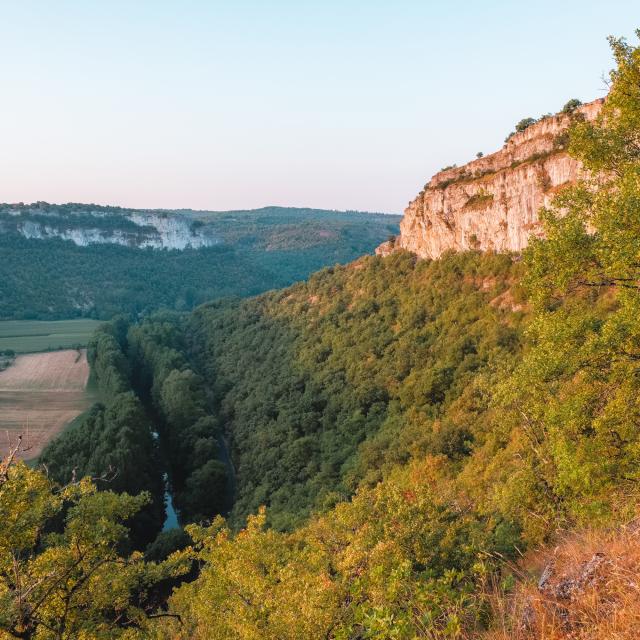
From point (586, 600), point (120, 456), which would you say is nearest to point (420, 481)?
point (586, 600)

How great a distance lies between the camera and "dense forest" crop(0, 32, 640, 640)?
8047 mm

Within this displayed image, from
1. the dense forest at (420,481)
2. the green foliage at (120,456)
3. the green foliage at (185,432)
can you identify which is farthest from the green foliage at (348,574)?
the green foliage at (185,432)

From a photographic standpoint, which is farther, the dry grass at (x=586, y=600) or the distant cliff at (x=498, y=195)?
the distant cliff at (x=498, y=195)

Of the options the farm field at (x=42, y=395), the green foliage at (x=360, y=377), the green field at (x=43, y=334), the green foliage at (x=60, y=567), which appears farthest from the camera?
the green field at (x=43, y=334)

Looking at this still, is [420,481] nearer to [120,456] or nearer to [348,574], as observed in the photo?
[348,574]

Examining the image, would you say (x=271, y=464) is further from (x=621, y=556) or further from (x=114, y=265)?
(x=114, y=265)

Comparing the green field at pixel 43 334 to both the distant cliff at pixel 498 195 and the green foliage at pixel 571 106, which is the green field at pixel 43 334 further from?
the green foliage at pixel 571 106

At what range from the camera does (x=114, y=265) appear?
18238 centimetres

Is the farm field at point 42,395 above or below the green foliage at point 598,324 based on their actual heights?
below

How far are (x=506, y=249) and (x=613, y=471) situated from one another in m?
38.6

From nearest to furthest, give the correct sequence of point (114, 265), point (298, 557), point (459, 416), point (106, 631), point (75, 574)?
point (106, 631)
point (75, 574)
point (298, 557)
point (459, 416)
point (114, 265)

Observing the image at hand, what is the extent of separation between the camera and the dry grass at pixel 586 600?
4992 millimetres

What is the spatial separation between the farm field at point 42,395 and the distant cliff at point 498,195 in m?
52.7

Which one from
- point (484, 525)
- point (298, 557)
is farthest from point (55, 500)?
point (484, 525)
